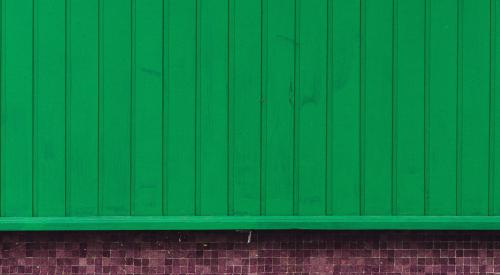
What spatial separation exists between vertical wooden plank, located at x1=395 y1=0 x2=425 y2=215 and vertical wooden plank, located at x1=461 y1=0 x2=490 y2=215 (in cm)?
30

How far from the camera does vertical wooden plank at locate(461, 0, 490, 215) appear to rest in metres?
5.99

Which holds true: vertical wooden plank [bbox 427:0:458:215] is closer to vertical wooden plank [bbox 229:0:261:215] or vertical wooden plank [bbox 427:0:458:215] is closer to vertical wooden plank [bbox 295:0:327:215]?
vertical wooden plank [bbox 295:0:327:215]

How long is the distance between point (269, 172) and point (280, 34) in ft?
3.08

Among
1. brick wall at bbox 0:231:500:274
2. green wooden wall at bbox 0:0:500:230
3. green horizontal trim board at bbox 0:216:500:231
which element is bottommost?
brick wall at bbox 0:231:500:274

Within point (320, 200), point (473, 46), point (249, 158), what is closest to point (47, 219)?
point (249, 158)

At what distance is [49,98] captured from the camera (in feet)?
19.2

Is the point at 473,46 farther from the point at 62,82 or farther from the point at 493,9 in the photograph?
the point at 62,82

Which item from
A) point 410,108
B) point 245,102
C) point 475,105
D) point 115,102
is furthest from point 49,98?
point 475,105

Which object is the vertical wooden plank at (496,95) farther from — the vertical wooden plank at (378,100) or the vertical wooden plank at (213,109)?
the vertical wooden plank at (213,109)

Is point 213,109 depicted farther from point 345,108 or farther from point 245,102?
point 345,108

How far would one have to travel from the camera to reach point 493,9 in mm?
6004

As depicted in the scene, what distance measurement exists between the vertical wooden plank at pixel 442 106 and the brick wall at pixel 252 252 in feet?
1.01

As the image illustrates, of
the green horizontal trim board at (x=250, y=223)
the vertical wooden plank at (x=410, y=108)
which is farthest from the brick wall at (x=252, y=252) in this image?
the vertical wooden plank at (x=410, y=108)

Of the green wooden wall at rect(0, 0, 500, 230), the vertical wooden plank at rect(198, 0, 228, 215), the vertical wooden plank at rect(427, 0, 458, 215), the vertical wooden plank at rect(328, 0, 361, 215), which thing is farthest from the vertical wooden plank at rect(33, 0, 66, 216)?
the vertical wooden plank at rect(427, 0, 458, 215)
